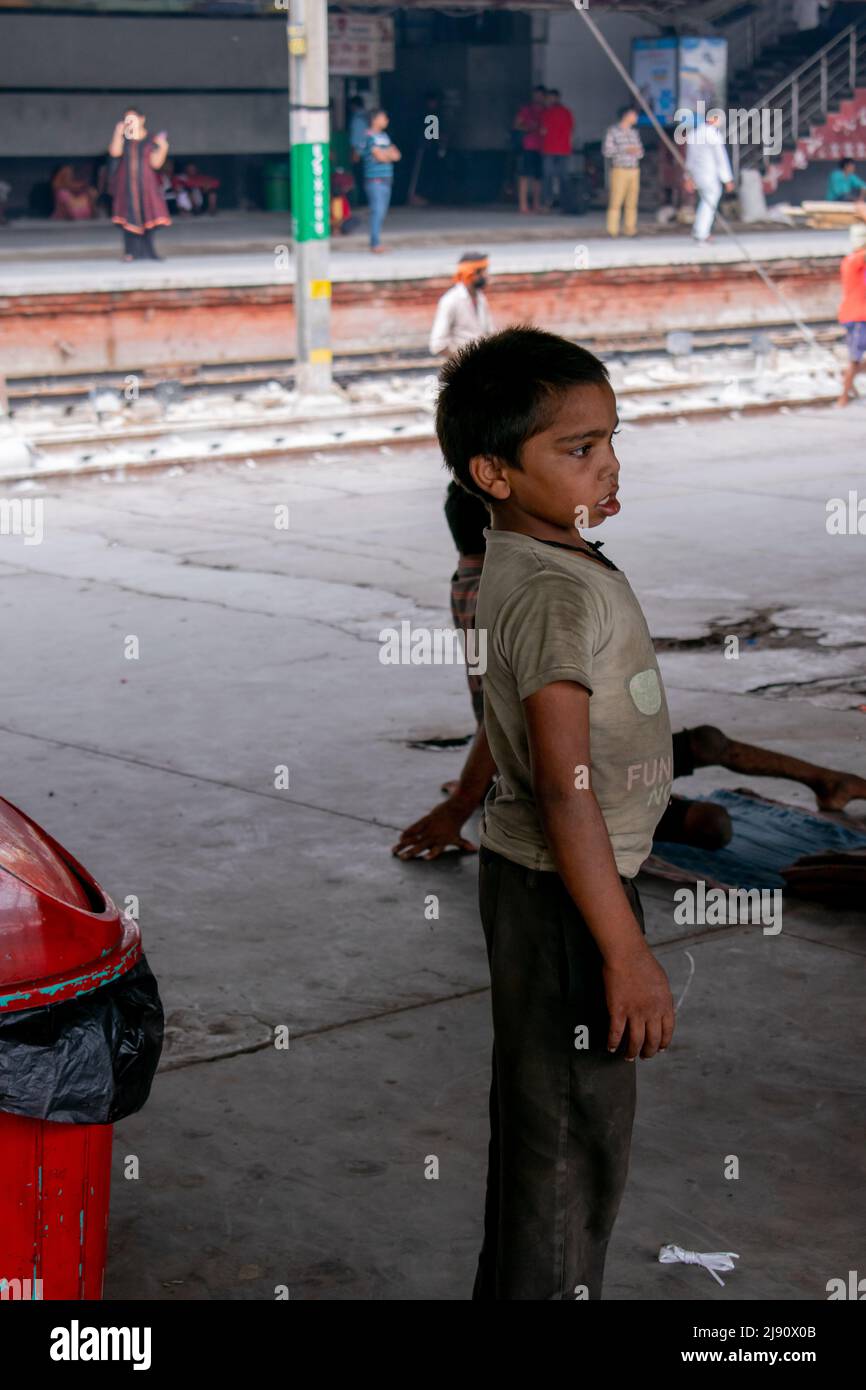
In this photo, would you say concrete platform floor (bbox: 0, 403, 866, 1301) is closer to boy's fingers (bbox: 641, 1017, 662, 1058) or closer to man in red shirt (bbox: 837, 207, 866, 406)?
boy's fingers (bbox: 641, 1017, 662, 1058)

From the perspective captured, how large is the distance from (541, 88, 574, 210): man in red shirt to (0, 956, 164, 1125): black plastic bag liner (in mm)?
30682

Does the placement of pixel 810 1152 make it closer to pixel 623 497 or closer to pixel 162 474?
pixel 623 497

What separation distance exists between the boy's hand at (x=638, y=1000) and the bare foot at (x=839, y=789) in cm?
346

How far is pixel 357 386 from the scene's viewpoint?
18.6 metres

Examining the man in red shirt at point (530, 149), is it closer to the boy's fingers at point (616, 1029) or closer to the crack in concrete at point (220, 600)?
the crack in concrete at point (220, 600)

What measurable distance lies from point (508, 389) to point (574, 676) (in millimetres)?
419

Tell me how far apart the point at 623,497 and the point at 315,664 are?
481 cm

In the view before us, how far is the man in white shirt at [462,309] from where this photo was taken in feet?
52.5

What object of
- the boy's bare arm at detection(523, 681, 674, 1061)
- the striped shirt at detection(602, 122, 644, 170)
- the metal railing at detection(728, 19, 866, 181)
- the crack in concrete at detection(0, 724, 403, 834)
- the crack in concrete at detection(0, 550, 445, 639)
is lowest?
the crack in concrete at detection(0, 550, 445, 639)

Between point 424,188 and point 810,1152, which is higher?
point 424,188

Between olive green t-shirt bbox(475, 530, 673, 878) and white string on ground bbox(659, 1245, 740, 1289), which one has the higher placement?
olive green t-shirt bbox(475, 530, 673, 878)

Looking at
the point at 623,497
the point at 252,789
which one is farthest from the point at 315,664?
the point at 623,497

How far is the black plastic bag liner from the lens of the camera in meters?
2.57

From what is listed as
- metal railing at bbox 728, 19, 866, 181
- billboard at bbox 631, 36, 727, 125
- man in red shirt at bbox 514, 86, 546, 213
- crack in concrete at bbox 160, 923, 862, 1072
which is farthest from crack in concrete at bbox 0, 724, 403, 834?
metal railing at bbox 728, 19, 866, 181
